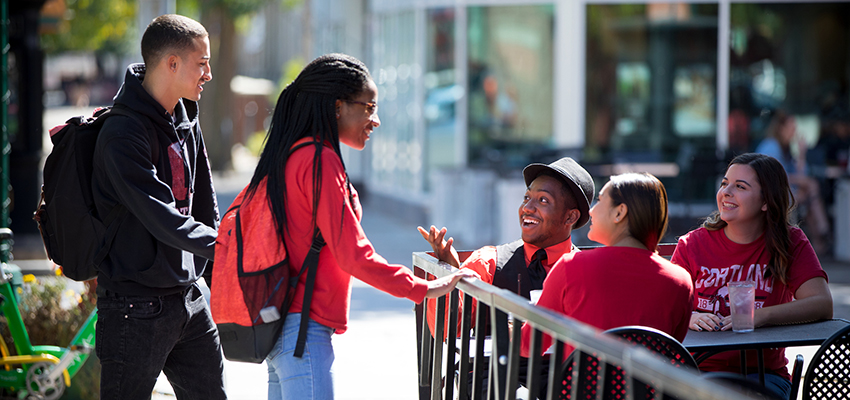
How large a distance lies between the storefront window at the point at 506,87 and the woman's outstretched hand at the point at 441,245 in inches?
380

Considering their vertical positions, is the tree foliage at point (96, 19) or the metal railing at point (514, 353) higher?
the tree foliage at point (96, 19)

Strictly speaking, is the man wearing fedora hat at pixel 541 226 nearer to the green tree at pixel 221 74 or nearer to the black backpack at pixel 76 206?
the black backpack at pixel 76 206

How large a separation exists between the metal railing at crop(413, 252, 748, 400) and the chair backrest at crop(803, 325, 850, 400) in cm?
93

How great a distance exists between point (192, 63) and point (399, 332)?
13.9 feet

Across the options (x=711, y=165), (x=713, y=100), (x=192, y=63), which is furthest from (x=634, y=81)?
(x=192, y=63)

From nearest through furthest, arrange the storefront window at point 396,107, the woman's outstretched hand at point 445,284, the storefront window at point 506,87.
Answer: the woman's outstretched hand at point 445,284 → the storefront window at point 506,87 → the storefront window at point 396,107

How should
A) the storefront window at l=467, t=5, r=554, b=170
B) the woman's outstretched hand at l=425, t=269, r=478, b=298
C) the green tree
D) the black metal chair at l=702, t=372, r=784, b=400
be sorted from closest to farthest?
the black metal chair at l=702, t=372, r=784, b=400 < the woman's outstretched hand at l=425, t=269, r=478, b=298 < the storefront window at l=467, t=5, r=554, b=170 < the green tree

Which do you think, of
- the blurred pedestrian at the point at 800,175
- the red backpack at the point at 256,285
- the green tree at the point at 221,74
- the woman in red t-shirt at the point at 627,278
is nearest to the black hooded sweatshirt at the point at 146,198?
the red backpack at the point at 256,285

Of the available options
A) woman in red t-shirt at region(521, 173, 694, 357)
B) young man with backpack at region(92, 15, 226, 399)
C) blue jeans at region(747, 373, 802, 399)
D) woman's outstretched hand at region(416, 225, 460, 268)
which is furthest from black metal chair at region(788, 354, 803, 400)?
young man with backpack at region(92, 15, 226, 399)

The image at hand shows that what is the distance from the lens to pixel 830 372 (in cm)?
336

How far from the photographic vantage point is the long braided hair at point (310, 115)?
2775 millimetres

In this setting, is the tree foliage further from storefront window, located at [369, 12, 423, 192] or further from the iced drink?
the iced drink

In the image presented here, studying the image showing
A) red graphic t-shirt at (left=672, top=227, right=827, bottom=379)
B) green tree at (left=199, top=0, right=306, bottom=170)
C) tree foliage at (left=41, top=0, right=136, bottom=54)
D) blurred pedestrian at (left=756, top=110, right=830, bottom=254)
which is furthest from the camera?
tree foliage at (left=41, top=0, right=136, bottom=54)

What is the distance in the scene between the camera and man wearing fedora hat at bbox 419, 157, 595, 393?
357 cm
